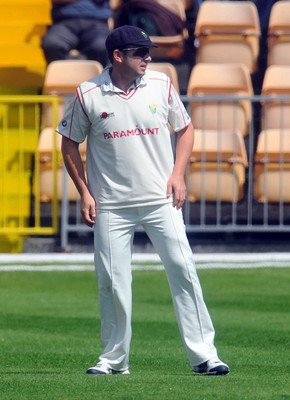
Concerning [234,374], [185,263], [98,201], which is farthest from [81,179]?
[234,374]

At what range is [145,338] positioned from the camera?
31.7ft

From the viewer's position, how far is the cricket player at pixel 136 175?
7254 mm

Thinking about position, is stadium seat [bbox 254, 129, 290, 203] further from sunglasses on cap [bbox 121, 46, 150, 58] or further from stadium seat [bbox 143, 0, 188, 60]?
sunglasses on cap [bbox 121, 46, 150, 58]

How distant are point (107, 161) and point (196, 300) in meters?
0.86

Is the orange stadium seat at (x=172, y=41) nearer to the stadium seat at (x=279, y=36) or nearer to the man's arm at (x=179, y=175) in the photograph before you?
the stadium seat at (x=279, y=36)

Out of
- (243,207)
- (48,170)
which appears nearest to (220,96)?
(243,207)

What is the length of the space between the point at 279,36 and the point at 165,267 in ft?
27.7

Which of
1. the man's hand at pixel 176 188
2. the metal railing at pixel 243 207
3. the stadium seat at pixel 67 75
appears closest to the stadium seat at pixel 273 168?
the metal railing at pixel 243 207

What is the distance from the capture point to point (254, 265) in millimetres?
13336

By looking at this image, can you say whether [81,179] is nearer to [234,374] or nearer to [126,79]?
[126,79]

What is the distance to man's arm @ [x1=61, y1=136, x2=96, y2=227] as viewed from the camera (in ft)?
24.0

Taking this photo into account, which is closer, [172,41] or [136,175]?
[136,175]

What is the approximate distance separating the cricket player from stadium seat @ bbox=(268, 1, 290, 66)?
811 cm

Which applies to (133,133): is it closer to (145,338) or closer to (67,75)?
(145,338)
